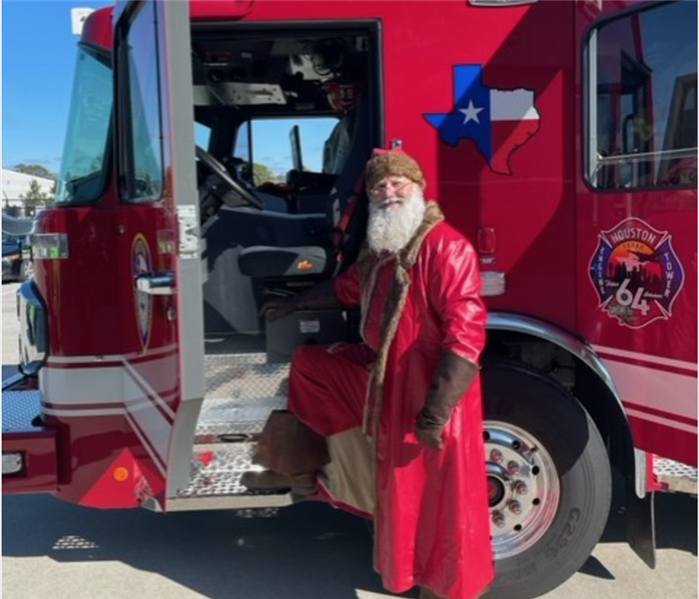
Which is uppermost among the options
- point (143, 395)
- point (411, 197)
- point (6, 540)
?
point (411, 197)

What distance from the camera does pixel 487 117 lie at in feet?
10.3

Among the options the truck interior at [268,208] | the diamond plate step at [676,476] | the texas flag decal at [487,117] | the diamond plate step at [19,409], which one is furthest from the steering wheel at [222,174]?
the diamond plate step at [676,476]

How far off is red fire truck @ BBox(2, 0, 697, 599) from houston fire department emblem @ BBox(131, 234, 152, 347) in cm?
2

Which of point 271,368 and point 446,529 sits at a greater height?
point 271,368

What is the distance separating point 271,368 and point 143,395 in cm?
60

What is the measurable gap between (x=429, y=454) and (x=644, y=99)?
5.07ft

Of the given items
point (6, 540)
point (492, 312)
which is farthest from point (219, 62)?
point (6, 540)

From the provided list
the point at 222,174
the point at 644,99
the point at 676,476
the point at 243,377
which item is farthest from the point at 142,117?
the point at 676,476

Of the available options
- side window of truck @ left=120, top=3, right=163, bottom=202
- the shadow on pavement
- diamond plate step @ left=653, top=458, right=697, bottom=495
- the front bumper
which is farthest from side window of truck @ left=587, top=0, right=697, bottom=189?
the front bumper

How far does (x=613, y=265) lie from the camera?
3055 mm

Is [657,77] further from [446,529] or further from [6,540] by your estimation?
[6,540]

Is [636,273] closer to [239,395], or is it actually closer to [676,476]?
[676,476]

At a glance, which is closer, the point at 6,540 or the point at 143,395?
the point at 143,395

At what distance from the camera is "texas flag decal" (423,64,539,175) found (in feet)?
10.2
